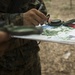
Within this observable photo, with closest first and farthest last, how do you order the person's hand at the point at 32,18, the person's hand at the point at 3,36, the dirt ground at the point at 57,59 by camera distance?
the person's hand at the point at 3,36, the person's hand at the point at 32,18, the dirt ground at the point at 57,59

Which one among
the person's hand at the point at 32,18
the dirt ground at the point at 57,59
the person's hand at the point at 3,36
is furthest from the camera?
the dirt ground at the point at 57,59

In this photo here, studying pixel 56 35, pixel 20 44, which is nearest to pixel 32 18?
pixel 56 35

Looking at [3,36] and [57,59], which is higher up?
[3,36]

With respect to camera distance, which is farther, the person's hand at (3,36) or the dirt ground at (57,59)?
the dirt ground at (57,59)

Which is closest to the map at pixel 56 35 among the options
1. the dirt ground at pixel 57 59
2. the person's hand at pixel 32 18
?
the person's hand at pixel 32 18

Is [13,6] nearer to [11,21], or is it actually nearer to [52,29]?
[11,21]

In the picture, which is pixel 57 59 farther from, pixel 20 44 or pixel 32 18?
pixel 32 18

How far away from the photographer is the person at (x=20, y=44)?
4.41 ft

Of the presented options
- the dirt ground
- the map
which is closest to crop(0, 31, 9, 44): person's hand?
the map

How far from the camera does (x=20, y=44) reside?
4.99 ft

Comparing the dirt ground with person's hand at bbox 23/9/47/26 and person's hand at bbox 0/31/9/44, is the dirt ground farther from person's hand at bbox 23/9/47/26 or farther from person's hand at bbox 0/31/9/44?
person's hand at bbox 0/31/9/44

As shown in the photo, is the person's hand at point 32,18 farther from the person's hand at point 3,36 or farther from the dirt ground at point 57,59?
the dirt ground at point 57,59

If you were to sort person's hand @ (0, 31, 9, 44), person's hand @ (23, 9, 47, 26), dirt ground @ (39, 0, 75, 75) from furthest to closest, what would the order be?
1. dirt ground @ (39, 0, 75, 75)
2. person's hand @ (23, 9, 47, 26)
3. person's hand @ (0, 31, 9, 44)

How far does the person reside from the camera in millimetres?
1343
